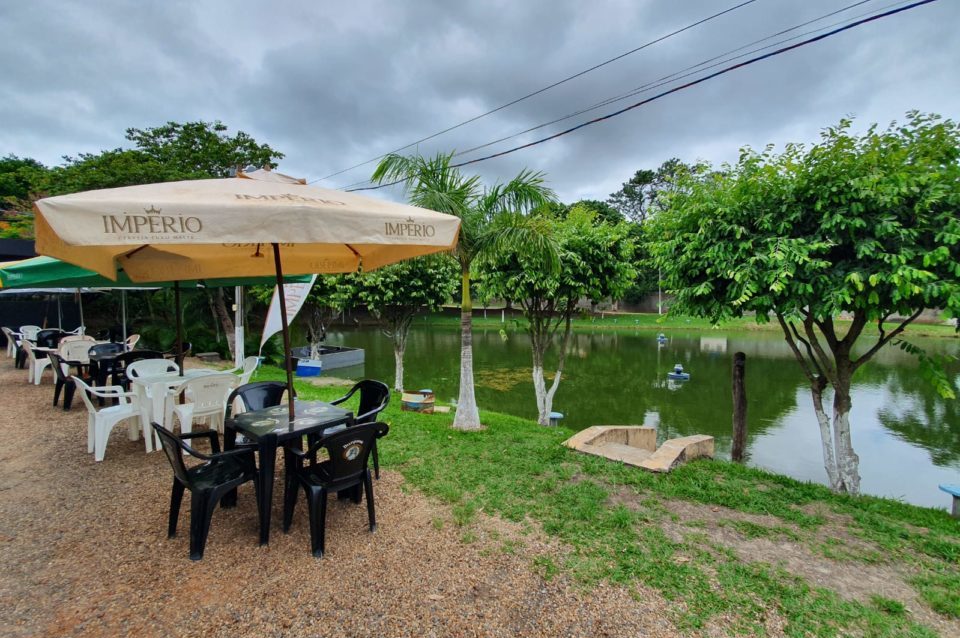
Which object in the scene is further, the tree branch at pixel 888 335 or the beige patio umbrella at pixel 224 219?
the tree branch at pixel 888 335

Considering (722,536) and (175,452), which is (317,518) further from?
(722,536)

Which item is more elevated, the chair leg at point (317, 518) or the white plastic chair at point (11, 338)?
the white plastic chair at point (11, 338)

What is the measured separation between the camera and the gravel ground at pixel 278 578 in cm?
203

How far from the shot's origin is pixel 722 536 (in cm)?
293

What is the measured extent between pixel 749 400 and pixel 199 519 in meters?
12.5

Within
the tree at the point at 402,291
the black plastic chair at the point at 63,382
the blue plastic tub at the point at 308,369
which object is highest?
the tree at the point at 402,291

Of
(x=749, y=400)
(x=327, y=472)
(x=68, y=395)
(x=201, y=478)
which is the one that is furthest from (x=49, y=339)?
(x=749, y=400)

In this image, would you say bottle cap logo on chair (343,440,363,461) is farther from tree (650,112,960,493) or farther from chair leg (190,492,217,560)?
tree (650,112,960,493)

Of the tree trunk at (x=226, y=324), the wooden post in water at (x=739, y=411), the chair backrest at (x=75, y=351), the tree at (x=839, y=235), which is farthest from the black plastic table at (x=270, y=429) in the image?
the tree trunk at (x=226, y=324)

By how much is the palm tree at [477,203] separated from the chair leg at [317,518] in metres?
3.07

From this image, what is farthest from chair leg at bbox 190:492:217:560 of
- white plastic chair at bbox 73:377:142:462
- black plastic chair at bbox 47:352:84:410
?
black plastic chair at bbox 47:352:84:410

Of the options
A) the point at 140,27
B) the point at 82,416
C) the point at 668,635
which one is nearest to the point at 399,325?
the point at 82,416

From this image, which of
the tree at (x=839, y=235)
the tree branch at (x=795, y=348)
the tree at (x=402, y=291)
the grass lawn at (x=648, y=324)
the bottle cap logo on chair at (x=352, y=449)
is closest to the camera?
the bottle cap logo on chair at (x=352, y=449)

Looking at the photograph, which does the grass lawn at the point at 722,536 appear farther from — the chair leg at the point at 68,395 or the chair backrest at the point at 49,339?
the chair backrest at the point at 49,339
